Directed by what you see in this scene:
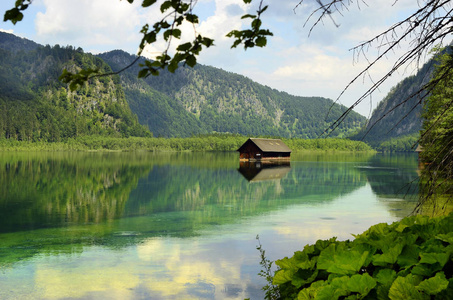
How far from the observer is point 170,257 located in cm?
1357

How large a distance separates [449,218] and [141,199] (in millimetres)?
25344

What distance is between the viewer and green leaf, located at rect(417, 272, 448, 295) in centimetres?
272

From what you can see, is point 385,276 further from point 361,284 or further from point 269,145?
point 269,145

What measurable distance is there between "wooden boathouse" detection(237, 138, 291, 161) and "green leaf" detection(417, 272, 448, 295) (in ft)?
246

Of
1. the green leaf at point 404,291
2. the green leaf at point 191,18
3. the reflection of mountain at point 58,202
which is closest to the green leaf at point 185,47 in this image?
the green leaf at point 191,18

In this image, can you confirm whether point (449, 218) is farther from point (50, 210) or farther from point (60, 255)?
point (50, 210)

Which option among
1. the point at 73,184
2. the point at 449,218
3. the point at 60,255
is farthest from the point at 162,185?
the point at 449,218

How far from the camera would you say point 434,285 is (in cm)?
275

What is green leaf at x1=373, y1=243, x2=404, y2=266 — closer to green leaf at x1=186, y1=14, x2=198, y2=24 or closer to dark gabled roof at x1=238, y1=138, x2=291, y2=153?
green leaf at x1=186, y1=14, x2=198, y2=24

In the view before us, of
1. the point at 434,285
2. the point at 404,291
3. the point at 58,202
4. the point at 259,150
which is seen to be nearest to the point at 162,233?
the point at 58,202

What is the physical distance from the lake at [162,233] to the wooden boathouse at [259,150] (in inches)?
1750

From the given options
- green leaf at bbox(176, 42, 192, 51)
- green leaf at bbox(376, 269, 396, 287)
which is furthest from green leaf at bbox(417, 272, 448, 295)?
green leaf at bbox(176, 42, 192, 51)

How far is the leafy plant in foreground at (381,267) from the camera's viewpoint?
2857 mm

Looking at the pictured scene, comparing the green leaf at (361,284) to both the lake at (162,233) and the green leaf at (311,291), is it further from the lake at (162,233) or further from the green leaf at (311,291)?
the lake at (162,233)
